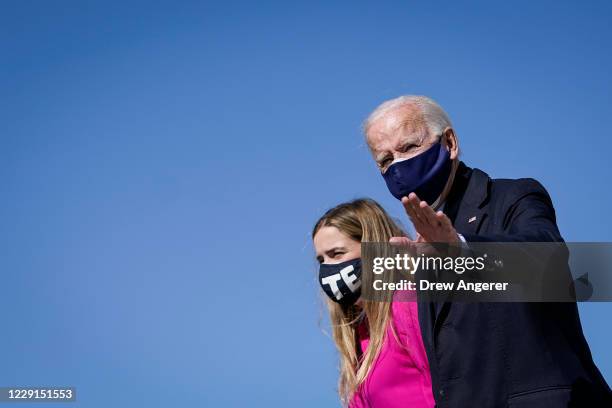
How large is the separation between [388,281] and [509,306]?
7.99ft

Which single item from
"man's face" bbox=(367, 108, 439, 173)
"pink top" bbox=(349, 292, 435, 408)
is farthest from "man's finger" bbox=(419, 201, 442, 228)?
"pink top" bbox=(349, 292, 435, 408)

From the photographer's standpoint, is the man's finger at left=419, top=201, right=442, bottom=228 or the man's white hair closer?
the man's finger at left=419, top=201, right=442, bottom=228

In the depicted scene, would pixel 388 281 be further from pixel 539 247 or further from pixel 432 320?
pixel 539 247

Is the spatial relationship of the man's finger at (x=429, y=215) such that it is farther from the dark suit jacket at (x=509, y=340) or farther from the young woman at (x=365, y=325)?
the young woman at (x=365, y=325)

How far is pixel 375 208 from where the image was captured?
7.93 metres

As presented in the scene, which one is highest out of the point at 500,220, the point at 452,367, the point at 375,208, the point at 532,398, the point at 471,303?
the point at 375,208

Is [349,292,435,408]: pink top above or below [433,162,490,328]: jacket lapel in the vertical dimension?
below

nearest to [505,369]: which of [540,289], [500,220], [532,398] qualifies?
[532,398]

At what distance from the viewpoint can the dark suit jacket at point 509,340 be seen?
4.65 m

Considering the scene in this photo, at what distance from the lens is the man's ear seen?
235 inches

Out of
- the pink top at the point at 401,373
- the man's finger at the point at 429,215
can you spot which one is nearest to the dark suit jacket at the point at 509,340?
the man's finger at the point at 429,215

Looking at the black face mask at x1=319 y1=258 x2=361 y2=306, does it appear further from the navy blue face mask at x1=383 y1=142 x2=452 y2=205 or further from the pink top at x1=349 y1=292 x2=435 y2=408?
the navy blue face mask at x1=383 y1=142 x2=452 y2=205

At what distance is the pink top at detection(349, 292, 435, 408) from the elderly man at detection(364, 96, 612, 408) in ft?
3.93

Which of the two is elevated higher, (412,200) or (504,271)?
(412,200)
